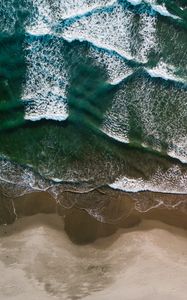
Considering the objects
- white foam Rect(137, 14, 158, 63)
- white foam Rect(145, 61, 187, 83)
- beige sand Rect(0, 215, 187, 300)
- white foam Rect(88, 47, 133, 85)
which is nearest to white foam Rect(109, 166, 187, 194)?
beige sand Rect(0, 215, 187, 300)

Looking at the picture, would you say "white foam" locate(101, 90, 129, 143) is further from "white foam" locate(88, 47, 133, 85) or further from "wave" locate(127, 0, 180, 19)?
"wave" locate(127, 0, 180, 19)

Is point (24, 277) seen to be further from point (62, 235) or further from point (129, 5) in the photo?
point (129, 5)

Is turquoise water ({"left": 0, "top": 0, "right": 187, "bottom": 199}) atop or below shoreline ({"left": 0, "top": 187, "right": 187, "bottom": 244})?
atop

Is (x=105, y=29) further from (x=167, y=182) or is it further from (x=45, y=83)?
(x=167, y=182)

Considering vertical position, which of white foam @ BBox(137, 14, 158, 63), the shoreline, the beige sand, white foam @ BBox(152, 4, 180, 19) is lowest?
the beige sand

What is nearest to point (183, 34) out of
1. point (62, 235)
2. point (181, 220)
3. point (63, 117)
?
point (63, 117)

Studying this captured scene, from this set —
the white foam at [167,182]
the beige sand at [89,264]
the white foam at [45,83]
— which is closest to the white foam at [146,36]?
the white foam at [45,83]
